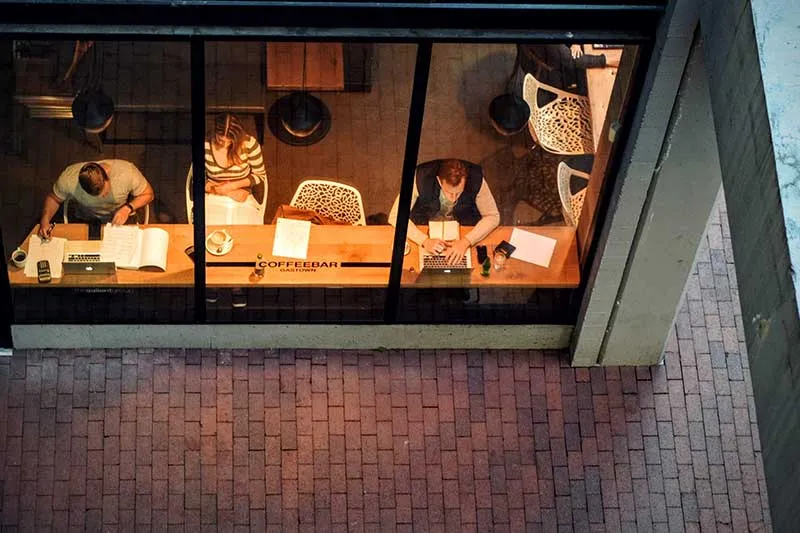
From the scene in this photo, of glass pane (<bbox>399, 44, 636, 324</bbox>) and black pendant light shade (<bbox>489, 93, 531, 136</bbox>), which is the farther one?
black pendant light shade (<bbox>489, 93, 531, 136</bbox>)

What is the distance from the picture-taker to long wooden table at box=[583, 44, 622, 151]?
738cm

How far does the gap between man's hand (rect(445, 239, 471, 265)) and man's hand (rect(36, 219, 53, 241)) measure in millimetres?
2988

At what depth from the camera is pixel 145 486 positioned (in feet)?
28.5

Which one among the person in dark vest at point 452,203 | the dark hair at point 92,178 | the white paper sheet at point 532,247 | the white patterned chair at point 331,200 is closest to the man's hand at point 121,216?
the dark hair at point 92,178

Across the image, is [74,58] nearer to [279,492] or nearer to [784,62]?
[279,492]

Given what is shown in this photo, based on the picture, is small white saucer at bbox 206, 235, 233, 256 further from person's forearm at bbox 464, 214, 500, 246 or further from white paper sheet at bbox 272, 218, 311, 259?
person's forearm at bbox 464, 214, 500, 246

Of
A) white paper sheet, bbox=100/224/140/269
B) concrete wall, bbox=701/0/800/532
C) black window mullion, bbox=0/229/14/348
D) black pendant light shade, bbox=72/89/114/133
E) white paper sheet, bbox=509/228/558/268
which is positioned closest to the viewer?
concrete wall, bbox=701/0/800/532

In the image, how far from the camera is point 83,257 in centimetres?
866

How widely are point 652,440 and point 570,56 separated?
3.33 metres

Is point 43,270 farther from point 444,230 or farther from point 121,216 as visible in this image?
point 444,230

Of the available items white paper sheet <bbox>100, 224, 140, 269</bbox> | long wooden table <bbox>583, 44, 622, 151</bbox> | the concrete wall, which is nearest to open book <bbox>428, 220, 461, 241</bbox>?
long wooden table <bbox>583, 44, 622, 151</bbox>

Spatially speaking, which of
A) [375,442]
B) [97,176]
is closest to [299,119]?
[97,176]

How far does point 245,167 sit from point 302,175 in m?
0.41

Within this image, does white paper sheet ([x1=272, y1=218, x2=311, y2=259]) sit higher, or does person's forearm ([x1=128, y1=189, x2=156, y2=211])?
person's forearm ([x1=128, y1=189, x2=156, y2=211])
